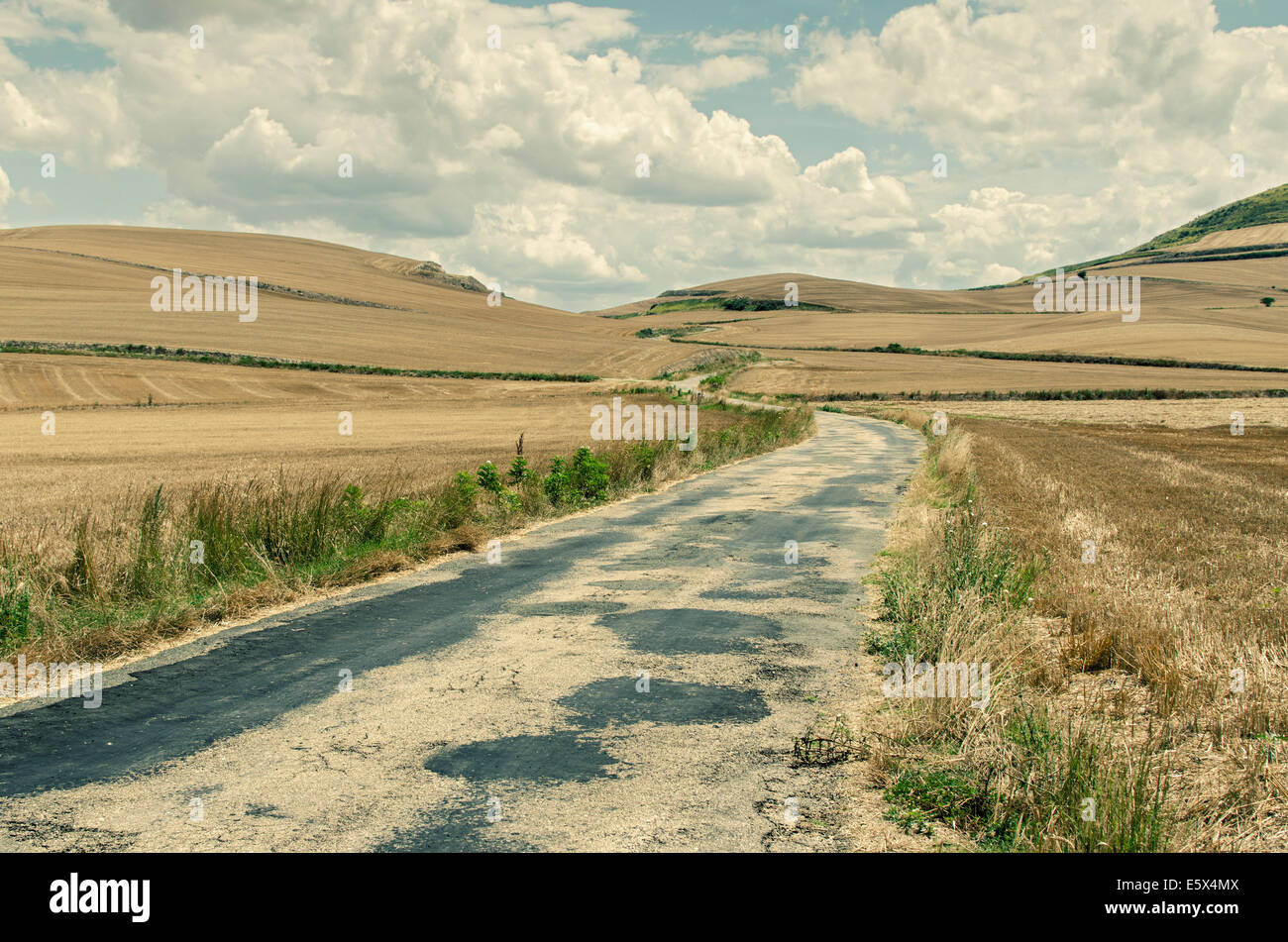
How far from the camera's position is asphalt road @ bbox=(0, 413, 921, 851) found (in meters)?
4.53

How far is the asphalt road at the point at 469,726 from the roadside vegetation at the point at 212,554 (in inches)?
23.8

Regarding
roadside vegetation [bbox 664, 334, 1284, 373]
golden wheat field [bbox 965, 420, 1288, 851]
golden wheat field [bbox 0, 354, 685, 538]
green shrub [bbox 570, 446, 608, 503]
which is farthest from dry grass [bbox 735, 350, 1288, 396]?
golden wheat field [bbox 965, 420, 1288, 851]

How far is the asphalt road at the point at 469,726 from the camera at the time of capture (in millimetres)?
4527

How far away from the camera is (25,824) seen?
4480 mm

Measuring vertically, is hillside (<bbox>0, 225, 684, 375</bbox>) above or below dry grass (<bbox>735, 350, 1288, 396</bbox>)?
above

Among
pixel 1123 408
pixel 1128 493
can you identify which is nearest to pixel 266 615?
pixel 1128 493

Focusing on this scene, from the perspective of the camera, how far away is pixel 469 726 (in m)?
6.03

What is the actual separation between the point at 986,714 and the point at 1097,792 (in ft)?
4.82

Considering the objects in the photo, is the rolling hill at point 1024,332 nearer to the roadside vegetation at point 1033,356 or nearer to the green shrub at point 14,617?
the roadside vegetation at point 1033,356

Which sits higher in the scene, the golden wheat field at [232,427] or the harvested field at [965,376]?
the harvested field at [965,376]

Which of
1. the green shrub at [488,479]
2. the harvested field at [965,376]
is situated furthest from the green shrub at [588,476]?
the harvested field at [965,376]

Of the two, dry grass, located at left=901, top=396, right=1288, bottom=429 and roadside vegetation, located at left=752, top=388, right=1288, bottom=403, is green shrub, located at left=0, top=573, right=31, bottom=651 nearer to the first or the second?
dry grass, located at left=901, top=396, right=1288, bottom=429

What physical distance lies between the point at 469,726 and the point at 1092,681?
4576 mm

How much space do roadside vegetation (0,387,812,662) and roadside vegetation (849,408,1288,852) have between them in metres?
6.31
